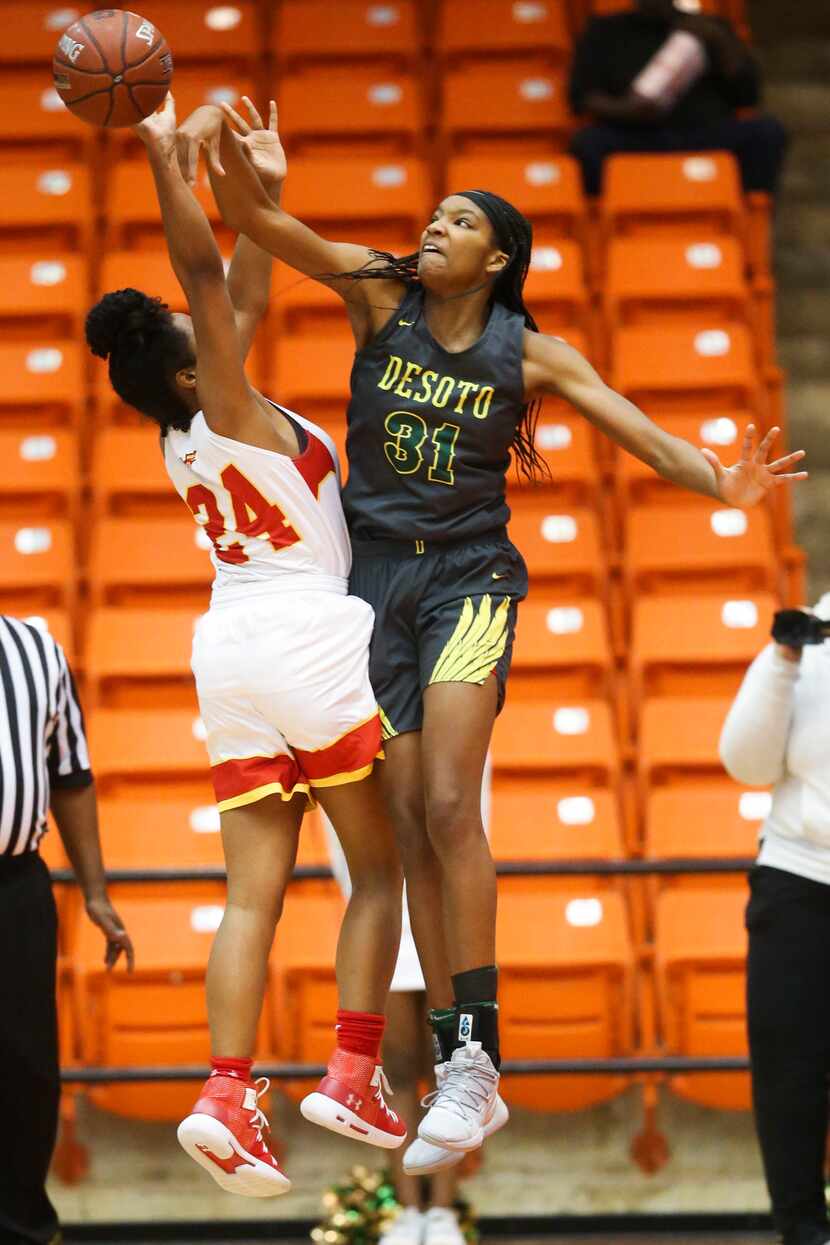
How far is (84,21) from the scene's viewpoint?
10.9 feet

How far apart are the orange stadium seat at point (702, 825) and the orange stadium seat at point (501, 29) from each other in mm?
3443

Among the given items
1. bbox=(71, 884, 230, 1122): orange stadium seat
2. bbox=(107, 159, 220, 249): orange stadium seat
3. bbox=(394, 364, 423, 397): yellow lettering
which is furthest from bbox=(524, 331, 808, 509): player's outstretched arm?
bbox=(107, 159, 220, 249): orange stadium seat

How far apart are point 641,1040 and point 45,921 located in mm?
1998

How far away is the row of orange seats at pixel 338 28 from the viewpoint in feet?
24.7

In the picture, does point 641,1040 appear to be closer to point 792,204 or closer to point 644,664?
point 644,664

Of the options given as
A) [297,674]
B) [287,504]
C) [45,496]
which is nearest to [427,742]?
[297,674]

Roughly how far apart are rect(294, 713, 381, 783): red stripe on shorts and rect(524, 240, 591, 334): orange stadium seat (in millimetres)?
3354

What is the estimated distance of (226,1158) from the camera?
326cm

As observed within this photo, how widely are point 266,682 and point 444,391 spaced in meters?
0.65

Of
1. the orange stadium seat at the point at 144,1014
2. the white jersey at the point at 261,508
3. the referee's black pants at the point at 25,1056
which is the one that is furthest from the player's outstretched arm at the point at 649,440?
the orange stadium seat at the point at 144,1014

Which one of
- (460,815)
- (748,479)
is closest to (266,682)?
(460,815)

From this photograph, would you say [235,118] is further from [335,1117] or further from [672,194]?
[672,194]

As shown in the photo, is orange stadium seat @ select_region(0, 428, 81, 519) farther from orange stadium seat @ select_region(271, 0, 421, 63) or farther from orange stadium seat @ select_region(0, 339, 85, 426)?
orange stadium seat @ select_region(271, 0, 421, 63)

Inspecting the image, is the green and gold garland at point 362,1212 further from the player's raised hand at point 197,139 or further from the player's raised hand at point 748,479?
the player's raised hand at point 197,139
